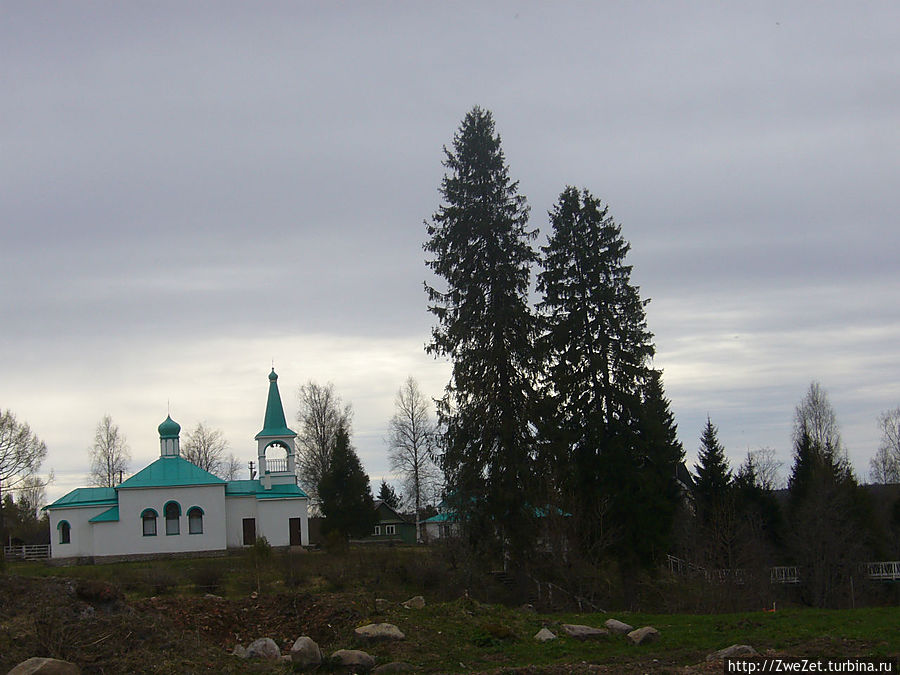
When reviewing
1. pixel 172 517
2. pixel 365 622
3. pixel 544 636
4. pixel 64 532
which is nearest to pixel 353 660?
pixel 365 622

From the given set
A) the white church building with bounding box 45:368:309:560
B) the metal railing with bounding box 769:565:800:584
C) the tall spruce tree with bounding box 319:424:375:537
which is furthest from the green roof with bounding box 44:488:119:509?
the metal railing with bounding box 769:565:800:584

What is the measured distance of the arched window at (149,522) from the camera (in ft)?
143

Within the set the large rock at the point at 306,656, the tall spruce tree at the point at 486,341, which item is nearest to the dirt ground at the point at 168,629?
the large rock at the point at 306,656

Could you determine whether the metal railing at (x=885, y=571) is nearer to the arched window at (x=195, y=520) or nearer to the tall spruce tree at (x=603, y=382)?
the tall spruce tree at (x=603, y=382)

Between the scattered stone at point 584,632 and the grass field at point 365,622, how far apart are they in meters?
0.24

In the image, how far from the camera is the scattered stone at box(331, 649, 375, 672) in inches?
506

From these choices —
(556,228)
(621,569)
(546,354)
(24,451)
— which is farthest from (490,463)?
(24,451)

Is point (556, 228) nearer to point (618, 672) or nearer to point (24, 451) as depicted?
point (618, 672)

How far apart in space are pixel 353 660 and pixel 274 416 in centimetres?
3768

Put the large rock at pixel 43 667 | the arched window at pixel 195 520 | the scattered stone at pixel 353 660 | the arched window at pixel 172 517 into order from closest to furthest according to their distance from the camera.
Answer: the large rock at pixel 43 667, the scattered stone at pixel 353 660, the arched window at pixel 172 517, the arched window at pixel 195 520

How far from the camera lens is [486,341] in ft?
86.8

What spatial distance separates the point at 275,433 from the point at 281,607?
31944 mm

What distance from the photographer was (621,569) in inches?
1101

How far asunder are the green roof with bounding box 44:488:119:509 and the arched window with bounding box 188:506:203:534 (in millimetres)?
3856
